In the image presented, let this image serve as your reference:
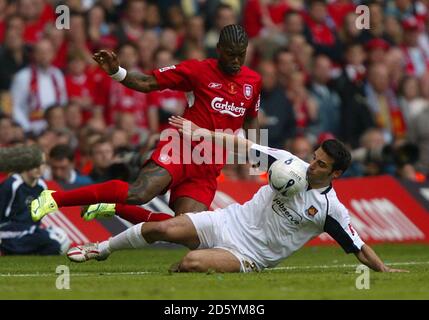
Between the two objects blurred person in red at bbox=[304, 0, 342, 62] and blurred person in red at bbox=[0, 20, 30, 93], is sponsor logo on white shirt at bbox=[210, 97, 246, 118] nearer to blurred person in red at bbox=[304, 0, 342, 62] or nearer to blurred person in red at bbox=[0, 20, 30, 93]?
blurred person in red at bbox=[0, 20, 30, 93]

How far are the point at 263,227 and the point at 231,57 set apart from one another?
196 cm

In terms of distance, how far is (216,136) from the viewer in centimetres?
1218

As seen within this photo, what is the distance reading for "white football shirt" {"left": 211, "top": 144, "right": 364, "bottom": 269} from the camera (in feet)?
39.0

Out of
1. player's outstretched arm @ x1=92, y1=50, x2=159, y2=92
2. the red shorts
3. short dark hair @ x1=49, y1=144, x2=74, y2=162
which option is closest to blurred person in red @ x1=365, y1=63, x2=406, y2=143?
short dark hair @ x1=49, y1=144, x2=74, y2=162

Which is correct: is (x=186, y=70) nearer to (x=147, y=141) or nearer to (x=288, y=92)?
(x=147, y=141)

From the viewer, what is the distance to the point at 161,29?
22.3 meters

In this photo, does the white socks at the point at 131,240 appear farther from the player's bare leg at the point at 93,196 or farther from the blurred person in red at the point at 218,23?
the blurred person in red at the point at 218,23

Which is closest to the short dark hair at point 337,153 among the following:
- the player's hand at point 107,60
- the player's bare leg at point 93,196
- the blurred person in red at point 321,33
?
the player's bare leg at point 93,196

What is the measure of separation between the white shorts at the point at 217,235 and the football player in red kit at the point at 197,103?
27.4 inches

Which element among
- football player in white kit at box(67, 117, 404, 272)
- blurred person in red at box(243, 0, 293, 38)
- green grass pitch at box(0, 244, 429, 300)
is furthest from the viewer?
blurred person in red at box(243, 0, 293, 38)

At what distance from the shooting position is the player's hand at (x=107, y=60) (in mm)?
12773

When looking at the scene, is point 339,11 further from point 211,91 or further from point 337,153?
point 337,153

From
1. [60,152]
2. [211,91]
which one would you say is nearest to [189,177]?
[211,91]
